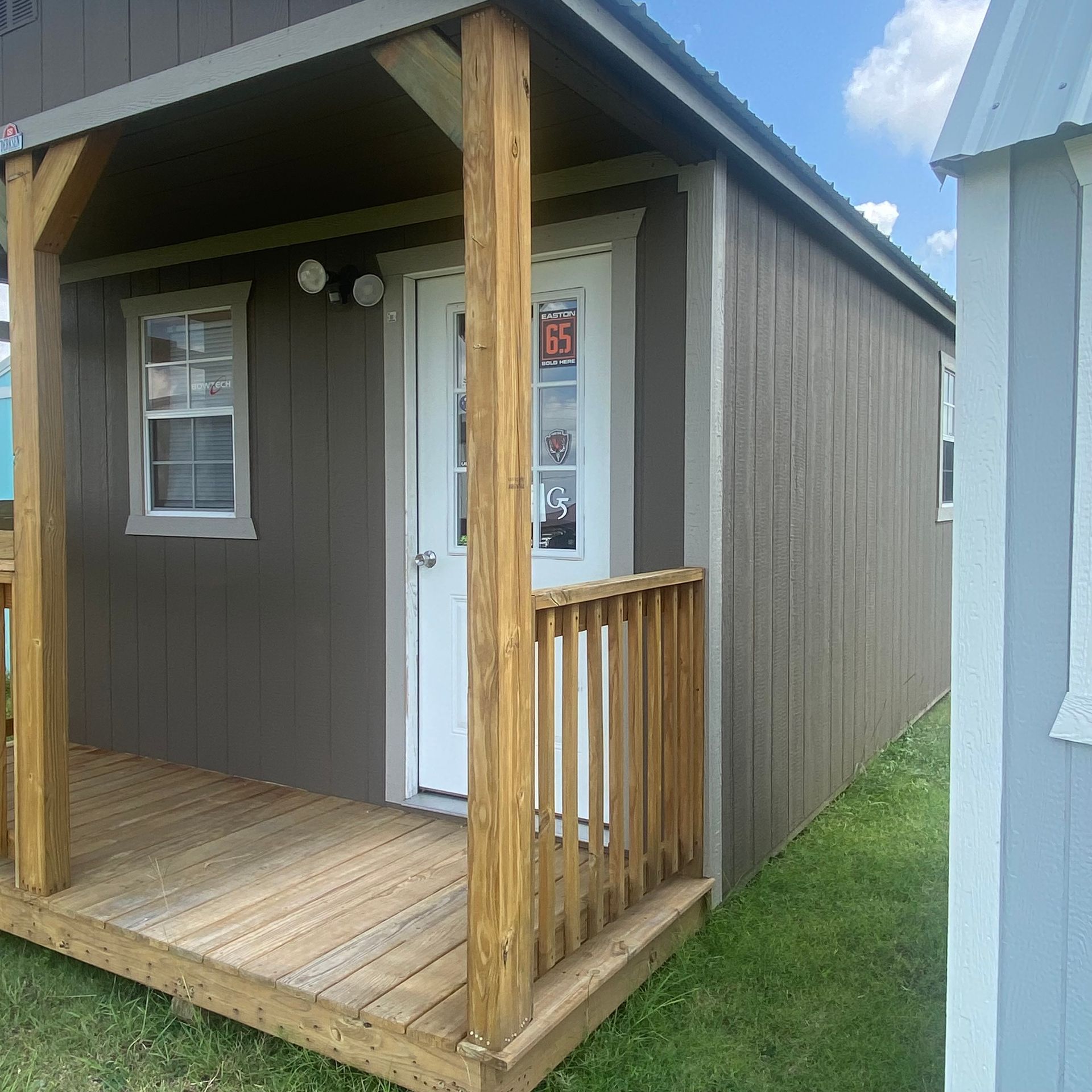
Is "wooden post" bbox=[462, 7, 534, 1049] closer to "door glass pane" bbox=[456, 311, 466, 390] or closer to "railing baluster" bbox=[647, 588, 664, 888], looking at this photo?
"railing baluster" bbox=[647, 588, 664, 888]

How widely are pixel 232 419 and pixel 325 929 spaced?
241cm

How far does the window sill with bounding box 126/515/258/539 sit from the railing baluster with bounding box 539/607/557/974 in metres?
2.27

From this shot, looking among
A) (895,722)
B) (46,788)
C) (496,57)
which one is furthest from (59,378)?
(895,722)

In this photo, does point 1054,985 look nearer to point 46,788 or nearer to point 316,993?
point 316,993

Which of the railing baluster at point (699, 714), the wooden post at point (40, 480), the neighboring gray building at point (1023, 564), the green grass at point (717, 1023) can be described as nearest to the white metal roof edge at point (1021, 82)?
the neighboring gray building at point (1023, 564)

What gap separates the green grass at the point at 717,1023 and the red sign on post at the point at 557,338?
6.55 feet

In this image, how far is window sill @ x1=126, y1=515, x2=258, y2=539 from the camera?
425cm

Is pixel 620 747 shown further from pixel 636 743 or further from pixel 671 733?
pixel 671 733

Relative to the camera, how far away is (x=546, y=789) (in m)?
2.42

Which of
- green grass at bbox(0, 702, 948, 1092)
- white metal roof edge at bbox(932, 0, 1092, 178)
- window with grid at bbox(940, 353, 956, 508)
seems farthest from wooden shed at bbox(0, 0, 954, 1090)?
window with grid at bbox(940, 353, 956, 508)

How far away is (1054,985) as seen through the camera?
5.88ft

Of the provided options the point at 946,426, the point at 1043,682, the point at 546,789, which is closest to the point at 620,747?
the point at 546,789

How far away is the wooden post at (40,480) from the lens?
2.83 meters

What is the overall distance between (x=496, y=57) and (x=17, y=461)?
1882mm
